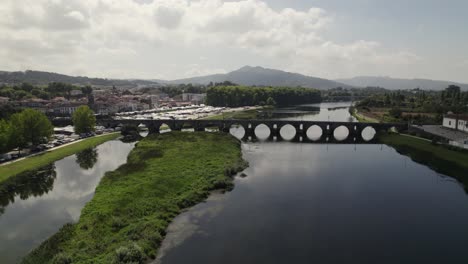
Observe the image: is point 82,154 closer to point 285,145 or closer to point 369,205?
point 285,145

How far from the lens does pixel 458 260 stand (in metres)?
25.2

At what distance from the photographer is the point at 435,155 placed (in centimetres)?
5647

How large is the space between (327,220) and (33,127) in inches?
2181

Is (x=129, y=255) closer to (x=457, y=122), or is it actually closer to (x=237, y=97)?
(x=457, y=122)

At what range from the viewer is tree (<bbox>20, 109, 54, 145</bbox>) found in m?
59.4

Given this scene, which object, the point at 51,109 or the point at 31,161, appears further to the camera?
the point at 51,109

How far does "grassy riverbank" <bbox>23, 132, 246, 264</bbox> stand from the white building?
156 ft

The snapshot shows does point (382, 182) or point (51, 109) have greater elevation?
point (51, 109)

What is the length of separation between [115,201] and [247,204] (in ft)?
46.1

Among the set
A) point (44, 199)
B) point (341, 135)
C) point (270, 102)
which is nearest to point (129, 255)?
point (44, 199)

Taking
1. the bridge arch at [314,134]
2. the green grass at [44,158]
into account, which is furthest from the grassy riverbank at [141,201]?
the bridge arch at [314,134]

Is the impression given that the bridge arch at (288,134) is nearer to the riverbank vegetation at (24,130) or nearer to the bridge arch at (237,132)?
the bridge arch at (237,132)

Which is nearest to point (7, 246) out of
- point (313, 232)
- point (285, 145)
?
point (313, 232)

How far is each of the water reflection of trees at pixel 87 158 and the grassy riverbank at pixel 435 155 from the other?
5629 centimetres
